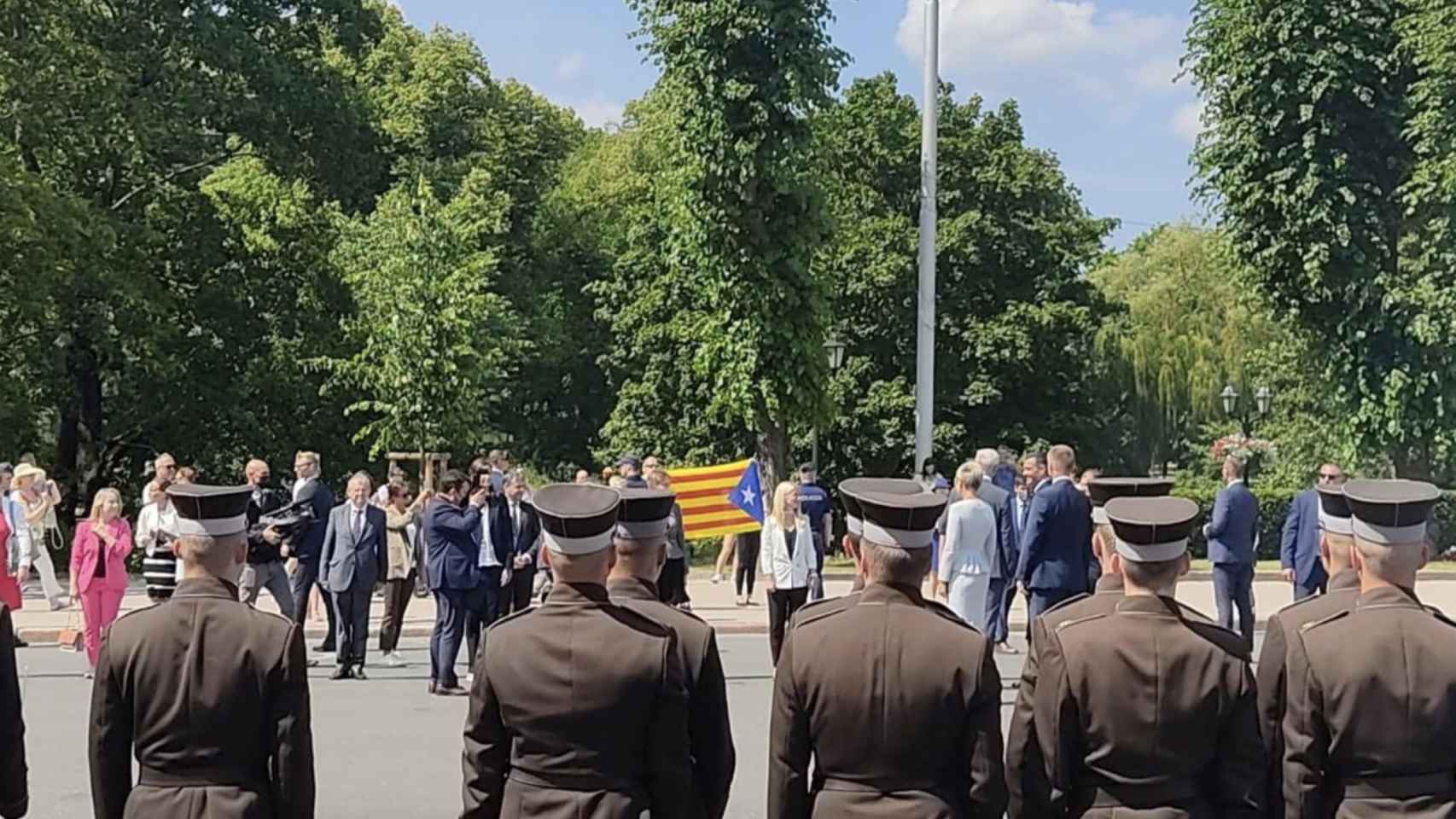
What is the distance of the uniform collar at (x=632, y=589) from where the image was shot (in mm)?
4930

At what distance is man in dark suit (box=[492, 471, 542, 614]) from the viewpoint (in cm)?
1385

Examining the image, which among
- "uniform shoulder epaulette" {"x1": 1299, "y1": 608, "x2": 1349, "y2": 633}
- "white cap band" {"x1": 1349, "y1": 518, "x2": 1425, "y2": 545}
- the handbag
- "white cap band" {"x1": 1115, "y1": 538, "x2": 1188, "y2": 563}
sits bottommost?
the handbag

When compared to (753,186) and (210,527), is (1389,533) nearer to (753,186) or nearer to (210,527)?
(210,527)

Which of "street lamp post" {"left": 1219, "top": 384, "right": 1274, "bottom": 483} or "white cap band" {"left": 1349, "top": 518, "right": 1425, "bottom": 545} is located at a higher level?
"white cap band" {"left": 1349, "top": 518, "right": 1425, "bottom": 545}

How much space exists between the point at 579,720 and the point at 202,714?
3.69ft

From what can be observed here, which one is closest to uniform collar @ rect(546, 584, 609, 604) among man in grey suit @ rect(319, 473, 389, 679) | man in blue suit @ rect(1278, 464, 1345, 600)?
man in grey suit @ rect(319, 473, 389, 679)

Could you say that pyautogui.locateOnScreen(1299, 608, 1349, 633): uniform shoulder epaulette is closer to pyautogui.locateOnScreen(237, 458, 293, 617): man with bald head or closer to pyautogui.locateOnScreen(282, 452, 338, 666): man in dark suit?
pyautogui.locateOnScreen(237, 458, 293, 617): man with bald head

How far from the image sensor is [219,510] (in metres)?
4.77

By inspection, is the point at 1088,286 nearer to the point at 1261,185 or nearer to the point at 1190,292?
the point at 1190,292

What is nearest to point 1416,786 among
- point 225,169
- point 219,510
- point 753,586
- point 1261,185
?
point 219,510

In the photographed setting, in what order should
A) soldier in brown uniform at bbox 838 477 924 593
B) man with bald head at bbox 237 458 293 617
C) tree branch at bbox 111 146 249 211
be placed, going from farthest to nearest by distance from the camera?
tree branch at bbox 111 146 249 211, man with bald head at bbox 237 458 293 617, soldier in brown uniform at bbox 838 477 924 593

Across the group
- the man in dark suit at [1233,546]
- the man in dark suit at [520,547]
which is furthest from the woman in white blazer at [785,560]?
the man in dark suit at [1233,546]

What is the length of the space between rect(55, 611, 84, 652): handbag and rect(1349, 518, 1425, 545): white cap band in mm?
12996

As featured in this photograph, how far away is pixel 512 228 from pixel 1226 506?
36.6 meters
